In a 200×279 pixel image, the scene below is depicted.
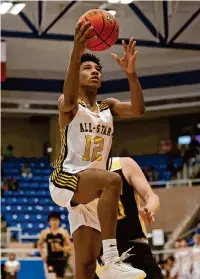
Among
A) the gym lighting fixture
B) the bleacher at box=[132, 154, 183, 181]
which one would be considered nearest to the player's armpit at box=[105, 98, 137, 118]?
the gym lighting fixture

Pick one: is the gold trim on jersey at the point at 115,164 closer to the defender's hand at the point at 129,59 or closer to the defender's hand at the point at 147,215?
the defender's hand at the point at 147,215

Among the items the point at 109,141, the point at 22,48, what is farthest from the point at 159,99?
the point at 109,141

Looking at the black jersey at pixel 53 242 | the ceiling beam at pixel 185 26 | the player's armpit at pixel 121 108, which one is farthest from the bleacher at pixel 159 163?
the player's armpit at pixel 121 108

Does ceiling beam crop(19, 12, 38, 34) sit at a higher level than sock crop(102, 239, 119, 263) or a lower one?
higher

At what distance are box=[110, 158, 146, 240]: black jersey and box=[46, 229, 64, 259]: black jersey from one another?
6088mm

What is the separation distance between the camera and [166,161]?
23859 mm

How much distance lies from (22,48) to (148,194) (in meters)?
16.3

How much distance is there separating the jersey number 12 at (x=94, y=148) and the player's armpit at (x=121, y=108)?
0.36m

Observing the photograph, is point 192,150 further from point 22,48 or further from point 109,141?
point 109,141

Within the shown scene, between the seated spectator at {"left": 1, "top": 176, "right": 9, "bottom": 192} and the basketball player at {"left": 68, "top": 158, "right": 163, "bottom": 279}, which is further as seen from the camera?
the seated spectator at {"left": 1, "top": 176, "right": 9, "bottom": 192}

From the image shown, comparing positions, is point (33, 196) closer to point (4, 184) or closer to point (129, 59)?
point (4, 184)

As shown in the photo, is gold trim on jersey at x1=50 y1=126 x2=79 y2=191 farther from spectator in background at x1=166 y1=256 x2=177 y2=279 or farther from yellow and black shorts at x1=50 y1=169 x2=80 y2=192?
spectator in background at x1=166 y1=256 x2=177 y2=279

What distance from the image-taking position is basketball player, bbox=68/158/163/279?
511 centimetres

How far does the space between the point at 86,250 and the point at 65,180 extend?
54 centimetres
